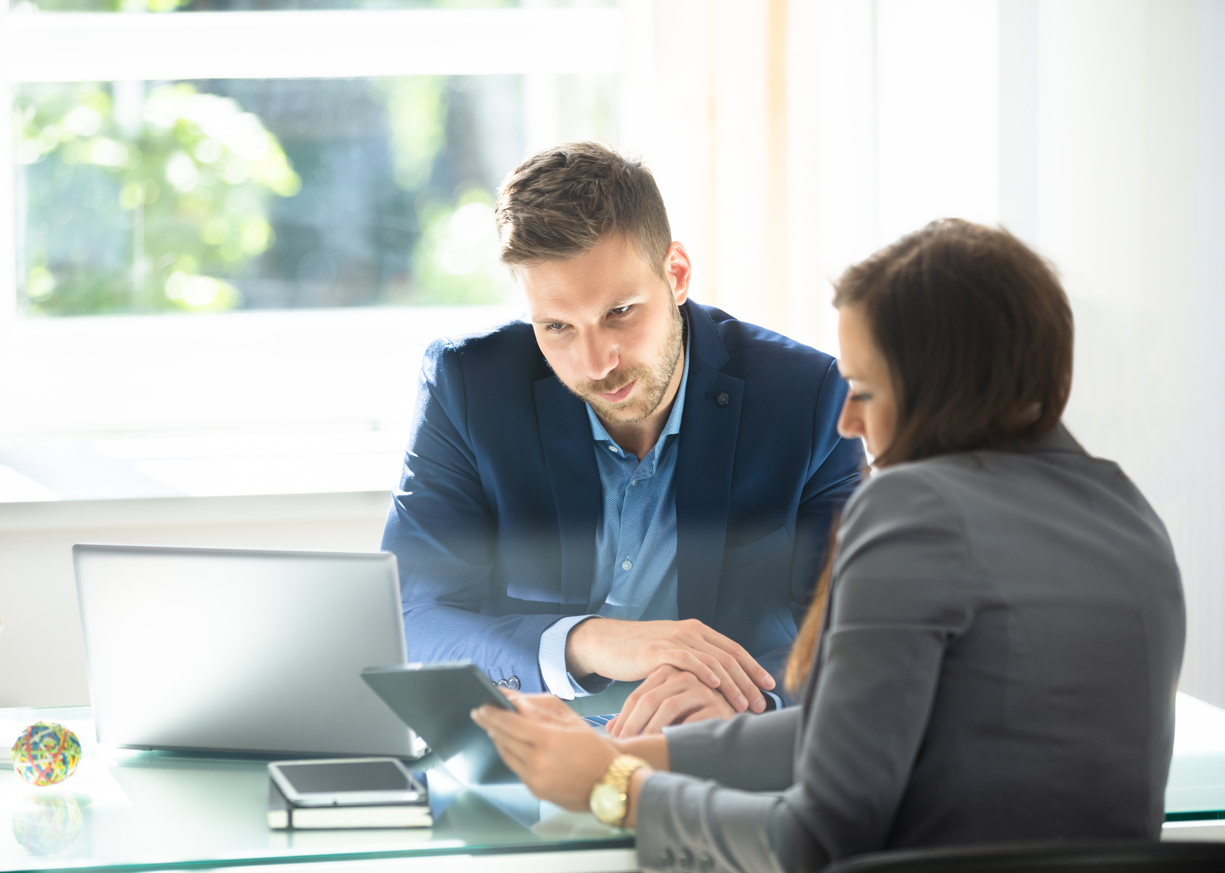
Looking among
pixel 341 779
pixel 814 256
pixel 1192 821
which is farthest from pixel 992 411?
pixel 814 256

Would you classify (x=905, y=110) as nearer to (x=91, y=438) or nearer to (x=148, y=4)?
(x=148, y=4)

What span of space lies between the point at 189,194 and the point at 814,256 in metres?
1.63

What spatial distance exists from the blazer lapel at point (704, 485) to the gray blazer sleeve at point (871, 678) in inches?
33.8

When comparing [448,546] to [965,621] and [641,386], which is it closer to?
[641,386]

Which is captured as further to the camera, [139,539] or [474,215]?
[474,215]

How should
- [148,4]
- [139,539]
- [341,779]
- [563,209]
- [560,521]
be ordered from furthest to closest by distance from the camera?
1. [148,4]
2. [139,539]
3. [560,521]
4. [563,209]
5. [341,779]

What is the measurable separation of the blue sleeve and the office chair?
0.86 meters

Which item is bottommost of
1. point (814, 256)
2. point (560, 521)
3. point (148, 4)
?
point (560, 521)

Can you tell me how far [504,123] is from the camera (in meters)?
2.93

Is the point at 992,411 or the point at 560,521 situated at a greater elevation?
the point at 992,411

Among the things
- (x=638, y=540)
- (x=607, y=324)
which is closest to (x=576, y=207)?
(x=607, y=324)

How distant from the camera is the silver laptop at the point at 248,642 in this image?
1.07 m

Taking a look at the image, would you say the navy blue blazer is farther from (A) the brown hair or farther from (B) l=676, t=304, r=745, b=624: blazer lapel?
(A) the brown hair

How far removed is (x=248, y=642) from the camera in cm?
110
